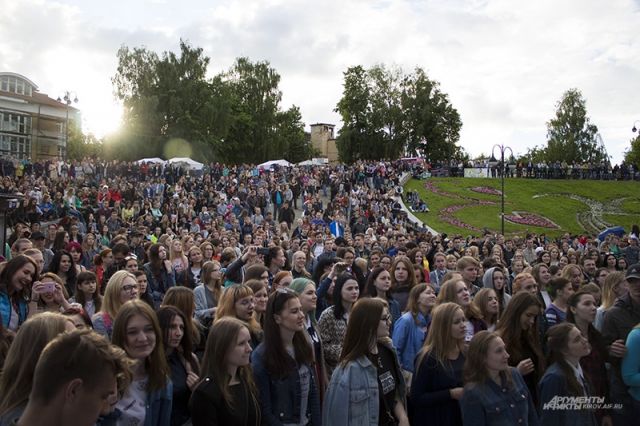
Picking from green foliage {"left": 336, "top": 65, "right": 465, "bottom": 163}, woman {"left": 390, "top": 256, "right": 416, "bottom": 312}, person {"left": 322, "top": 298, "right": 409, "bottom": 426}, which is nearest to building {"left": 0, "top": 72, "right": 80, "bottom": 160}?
green foliage {"left": 336, "top": 65, "right": 465, "bottom": 163}

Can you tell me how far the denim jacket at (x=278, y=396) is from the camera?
13.7 ft

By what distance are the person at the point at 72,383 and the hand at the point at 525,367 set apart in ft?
12.1

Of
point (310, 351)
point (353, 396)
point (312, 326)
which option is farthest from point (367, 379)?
point (312, 326)

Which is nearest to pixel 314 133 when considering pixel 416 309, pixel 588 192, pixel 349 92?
pixel 349 92

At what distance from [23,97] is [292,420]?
66597 mm

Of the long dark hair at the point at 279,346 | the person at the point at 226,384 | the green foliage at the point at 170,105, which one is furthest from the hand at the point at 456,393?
the green foliage at the point at 170,105

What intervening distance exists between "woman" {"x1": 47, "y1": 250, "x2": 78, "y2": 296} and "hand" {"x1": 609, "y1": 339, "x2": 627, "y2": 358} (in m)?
6.43

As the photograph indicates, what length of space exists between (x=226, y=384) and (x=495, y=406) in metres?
2.00

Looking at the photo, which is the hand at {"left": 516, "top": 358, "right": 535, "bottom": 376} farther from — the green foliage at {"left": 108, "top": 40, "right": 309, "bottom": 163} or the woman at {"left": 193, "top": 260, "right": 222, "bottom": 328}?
the green foliage at {"left": 108, "top": 40, "right": 309, "bottom": 163}

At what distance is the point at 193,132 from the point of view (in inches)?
2120

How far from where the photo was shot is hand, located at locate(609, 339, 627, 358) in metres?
5.04

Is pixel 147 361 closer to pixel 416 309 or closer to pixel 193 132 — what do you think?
pixel 416 309

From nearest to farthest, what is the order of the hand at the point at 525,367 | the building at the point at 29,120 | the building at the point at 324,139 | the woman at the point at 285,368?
the woman at the point at 285,368, the hand at the point at 525,367, the building at the point at 29,120, the building at the point at 324,139

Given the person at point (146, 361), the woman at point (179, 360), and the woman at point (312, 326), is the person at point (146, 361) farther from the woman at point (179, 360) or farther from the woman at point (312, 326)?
the woman at point (312, 326)
